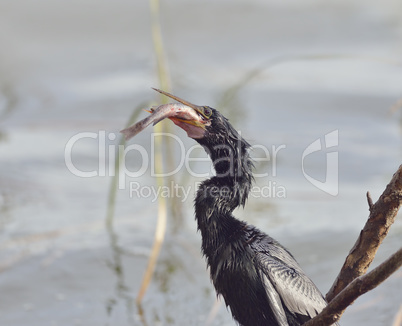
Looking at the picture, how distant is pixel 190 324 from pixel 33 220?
6.34ft

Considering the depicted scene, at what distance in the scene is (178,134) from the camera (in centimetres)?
813

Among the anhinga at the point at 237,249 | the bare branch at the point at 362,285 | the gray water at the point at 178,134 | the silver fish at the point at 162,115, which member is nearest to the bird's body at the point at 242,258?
the anhinga at the point at 237,249

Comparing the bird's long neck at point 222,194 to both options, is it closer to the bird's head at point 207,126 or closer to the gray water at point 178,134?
the bird's head at point 207,126

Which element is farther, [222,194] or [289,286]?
[222,194]

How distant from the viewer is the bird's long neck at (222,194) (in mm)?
3771

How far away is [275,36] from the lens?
1045cm

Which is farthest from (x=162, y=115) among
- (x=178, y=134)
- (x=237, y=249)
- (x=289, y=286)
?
(x=178, y=134)

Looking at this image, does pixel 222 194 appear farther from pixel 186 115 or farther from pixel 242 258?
pixel 186 115

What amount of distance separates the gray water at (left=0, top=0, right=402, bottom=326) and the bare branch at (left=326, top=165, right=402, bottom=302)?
2.03m

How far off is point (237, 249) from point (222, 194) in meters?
0.27

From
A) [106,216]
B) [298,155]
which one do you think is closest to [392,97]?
[298,155]

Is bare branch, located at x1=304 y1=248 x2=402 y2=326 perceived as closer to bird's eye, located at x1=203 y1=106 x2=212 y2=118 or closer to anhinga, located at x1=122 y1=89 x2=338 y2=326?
anhinga, located at x1=122 y1=89 x2=338 y2=326

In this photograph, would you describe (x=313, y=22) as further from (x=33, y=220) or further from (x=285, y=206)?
(x=33, y=220)

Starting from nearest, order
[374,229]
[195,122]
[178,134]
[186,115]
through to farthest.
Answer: [374,229]
[186,115]
[195,122]
[178,134]
